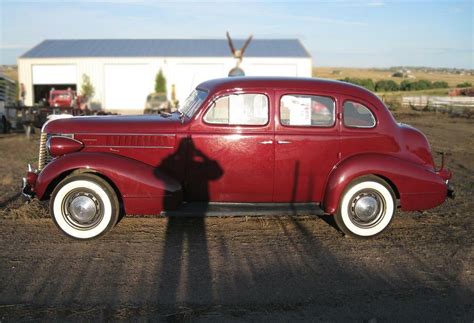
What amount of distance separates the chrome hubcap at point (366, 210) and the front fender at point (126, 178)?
204 centimetres

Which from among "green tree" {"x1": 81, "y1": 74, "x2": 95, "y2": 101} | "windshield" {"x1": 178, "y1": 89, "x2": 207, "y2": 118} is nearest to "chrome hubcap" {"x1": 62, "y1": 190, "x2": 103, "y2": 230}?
"windshield" {"x1": 178, "y1": 89, "x2": 207, "y2": 118}

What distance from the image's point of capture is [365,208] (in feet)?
19.5

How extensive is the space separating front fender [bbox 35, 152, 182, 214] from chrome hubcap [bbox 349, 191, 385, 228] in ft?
6.71

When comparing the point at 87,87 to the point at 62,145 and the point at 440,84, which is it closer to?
the point at 440,84

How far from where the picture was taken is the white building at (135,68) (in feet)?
145

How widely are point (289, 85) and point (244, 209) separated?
1558 mm

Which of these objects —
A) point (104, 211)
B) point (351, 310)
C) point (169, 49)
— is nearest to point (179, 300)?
point (351, 310)

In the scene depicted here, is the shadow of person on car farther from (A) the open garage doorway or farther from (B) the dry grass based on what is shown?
(A) the open garage doorway

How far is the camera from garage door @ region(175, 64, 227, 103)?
146 ft

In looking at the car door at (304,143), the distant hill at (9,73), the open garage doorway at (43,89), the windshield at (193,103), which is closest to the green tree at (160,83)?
the open garage doorway at (43,89)

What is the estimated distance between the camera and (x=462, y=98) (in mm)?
27875

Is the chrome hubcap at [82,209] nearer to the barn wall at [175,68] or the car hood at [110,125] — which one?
the car hood at [110,125]

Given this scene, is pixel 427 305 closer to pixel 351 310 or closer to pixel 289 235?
pixel 351 310

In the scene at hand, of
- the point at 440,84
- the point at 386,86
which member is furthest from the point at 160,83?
the point at 440,84
